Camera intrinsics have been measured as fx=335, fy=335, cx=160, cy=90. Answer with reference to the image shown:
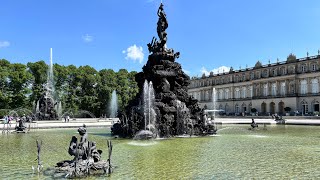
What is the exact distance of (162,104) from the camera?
2389 centimetres

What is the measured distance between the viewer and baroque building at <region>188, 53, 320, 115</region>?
8056 centimetres

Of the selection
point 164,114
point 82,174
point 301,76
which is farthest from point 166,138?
point 301,76

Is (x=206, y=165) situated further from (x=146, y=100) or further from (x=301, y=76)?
(x=301, y=76)

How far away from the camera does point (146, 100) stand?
24.5 meters

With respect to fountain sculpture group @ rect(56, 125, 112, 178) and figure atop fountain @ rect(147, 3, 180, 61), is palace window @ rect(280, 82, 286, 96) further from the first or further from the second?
fountain sculpture group @ rect(56, 125, 112, 178)

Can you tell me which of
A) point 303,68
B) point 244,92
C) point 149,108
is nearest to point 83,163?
point 149,108

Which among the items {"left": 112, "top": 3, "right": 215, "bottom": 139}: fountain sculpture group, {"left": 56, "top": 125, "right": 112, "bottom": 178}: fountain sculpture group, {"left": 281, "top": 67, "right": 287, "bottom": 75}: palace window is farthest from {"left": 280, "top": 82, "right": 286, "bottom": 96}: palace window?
{"left": 56, "top": 125, "right": 112, "bottom": 178}: fountain sculpture group

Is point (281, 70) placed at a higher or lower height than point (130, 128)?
higher

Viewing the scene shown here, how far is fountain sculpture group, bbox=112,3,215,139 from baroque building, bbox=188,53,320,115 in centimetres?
5832

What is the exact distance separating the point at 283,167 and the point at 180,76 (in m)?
16.0

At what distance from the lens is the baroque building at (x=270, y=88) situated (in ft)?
264

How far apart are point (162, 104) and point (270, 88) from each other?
7397 centimetres

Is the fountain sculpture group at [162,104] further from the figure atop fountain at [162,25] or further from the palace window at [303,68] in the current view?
the palace window at [303,68]

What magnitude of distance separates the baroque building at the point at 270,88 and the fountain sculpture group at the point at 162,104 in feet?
191
